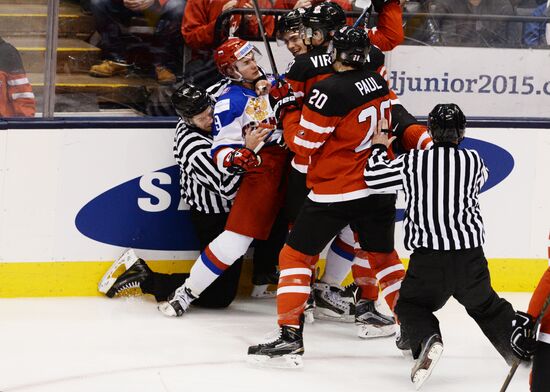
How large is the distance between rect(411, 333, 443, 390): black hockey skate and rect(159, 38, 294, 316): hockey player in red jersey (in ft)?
3.40

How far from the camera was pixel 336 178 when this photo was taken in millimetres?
4379

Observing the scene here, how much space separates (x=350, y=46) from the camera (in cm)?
425

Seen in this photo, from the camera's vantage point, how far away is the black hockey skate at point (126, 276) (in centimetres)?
507

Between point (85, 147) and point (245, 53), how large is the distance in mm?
769

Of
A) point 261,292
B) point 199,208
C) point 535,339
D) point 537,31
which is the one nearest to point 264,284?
point 261,292

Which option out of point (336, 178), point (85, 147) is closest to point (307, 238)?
point (336, 178)

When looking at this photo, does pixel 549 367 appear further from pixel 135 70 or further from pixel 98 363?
pixel 135 70

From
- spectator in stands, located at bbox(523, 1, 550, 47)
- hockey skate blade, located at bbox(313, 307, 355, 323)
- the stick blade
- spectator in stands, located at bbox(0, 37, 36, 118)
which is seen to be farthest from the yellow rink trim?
spectator in stands, located at bbox(523, 1, 550, 47)

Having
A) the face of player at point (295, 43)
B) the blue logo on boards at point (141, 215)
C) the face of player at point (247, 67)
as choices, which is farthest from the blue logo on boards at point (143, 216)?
the face of player at point (295, 43)

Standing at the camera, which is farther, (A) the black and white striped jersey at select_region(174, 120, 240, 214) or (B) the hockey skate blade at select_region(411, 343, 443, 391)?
(A) the black and white striped jersey at select_region(174, 120, 240, 214)

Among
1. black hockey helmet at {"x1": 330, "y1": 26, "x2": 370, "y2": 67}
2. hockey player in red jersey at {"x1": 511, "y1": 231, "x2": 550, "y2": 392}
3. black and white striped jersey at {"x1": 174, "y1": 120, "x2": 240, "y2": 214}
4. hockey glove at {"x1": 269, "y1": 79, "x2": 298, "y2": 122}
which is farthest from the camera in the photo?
black and white striped jersey at {"x1": 174, "y1": 120, "x2": 240, "y2": 214}

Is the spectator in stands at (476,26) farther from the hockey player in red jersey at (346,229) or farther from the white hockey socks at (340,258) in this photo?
the white hockey socks at (340,258)

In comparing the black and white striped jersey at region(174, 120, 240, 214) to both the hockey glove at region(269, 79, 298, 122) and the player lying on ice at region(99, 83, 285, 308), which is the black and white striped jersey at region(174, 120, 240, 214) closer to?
the player lying on ice at region(99, 83, 285, 308)

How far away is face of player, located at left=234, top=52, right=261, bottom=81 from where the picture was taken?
16.1 ft
